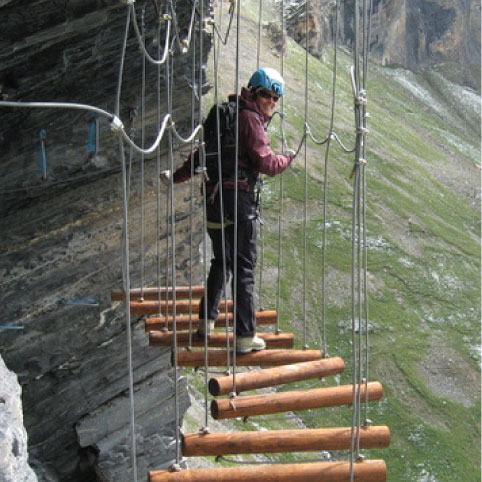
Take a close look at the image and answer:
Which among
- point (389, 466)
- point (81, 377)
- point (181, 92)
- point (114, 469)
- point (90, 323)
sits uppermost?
point (181, 92)

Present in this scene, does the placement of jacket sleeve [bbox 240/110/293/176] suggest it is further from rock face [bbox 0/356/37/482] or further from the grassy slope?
the grassy slope

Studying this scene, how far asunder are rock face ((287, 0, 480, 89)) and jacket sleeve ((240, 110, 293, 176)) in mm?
61683

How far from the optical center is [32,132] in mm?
7785

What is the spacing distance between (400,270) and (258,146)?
76.9ft

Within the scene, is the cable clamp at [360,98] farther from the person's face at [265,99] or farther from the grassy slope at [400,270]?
the grassy slope at [400,270]

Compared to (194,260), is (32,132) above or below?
above

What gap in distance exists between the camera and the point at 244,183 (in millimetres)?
5863

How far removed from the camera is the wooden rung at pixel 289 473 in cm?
454

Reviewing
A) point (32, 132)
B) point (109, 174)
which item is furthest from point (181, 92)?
point (32, 132)

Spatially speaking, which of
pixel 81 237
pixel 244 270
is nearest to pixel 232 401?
pixel 244 270

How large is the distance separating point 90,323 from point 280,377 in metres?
4.11

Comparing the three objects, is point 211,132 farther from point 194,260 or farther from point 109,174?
point 194,260

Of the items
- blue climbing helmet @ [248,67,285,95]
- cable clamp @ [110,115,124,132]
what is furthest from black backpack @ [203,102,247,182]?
cable clamp @ [110,115,124,132]

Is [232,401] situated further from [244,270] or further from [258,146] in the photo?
[258,146]
